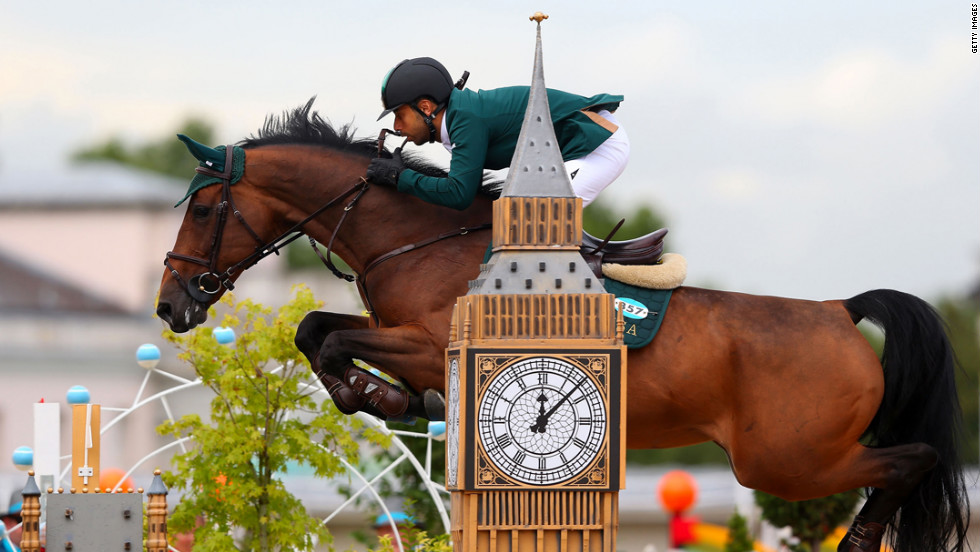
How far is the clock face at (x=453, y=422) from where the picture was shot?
6.24m

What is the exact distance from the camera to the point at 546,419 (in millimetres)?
6191

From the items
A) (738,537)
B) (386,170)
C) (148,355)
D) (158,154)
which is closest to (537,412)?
(386,170)

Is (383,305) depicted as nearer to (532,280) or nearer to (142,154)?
(532,280)

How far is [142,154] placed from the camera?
157ft

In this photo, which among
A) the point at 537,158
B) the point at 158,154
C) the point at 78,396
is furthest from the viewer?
the point at 158,154

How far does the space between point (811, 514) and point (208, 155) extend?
25.1 feet

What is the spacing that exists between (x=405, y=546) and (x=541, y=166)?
4.60 m

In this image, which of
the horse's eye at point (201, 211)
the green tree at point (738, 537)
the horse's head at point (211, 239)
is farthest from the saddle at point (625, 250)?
the green tree at point (738, 537)

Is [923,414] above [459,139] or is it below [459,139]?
below

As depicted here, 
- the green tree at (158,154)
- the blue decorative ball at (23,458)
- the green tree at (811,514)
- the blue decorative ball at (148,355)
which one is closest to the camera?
the blue decorative ball at (148,355)

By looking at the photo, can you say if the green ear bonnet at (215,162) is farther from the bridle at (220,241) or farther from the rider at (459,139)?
the rider at (459,139)

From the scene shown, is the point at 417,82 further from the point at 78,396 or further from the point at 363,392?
the point at 78,396

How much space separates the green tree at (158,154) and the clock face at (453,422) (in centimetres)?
4104

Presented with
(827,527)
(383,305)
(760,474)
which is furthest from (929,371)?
(827,527)
